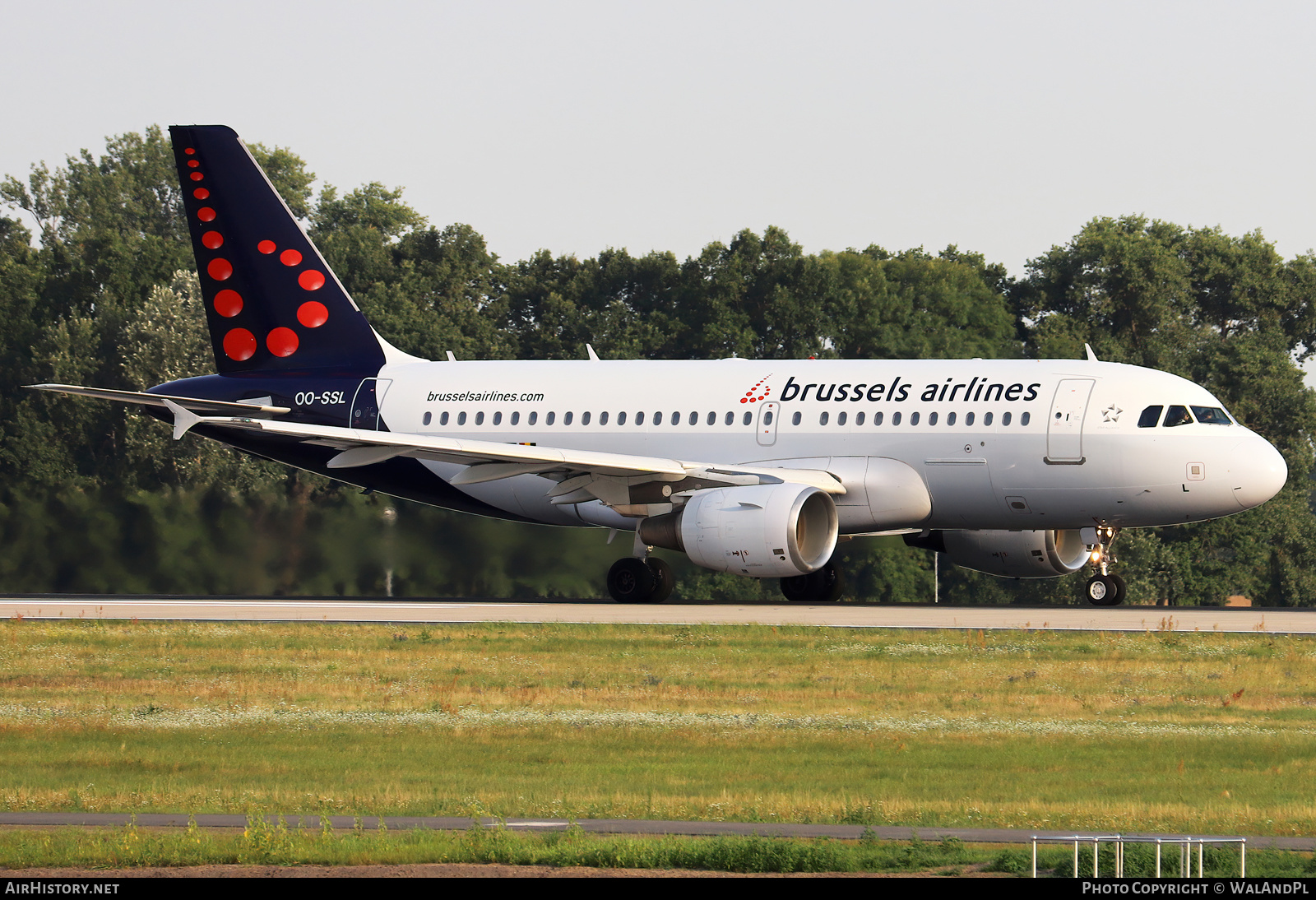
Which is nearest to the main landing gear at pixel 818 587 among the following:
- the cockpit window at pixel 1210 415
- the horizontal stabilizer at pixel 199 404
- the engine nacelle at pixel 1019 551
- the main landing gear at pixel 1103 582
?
the engine nacelle at pixel 1019 551

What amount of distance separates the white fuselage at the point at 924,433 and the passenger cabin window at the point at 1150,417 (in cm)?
11

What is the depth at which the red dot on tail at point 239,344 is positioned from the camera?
121 ft

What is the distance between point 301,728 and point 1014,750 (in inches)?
256

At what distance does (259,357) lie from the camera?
121 feet

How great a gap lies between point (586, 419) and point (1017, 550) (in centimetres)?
834

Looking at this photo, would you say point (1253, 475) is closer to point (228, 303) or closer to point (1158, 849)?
point (228, 303)

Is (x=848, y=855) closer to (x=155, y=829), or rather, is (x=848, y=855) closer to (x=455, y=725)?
Answer: (x=155, y=829)

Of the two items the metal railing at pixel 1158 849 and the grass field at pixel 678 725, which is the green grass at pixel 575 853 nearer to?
the metal railing at pixel 1158 849

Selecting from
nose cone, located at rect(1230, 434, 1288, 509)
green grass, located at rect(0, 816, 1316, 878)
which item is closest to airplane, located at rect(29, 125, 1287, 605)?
nose cone, located at rect(1230, 434, 1288, 509)

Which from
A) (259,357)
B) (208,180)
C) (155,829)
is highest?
(208,180)

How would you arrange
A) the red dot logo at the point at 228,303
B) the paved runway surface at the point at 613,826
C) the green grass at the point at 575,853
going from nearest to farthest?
the green grass at the point at 575,853, the paved runway surface at the point at 613,826, the red dot logo at the point at 228,303

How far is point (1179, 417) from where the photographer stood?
3003 cm

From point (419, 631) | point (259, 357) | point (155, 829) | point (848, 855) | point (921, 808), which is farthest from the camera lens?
point (259, 357)

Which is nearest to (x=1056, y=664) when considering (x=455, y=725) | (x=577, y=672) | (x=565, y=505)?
(x=577, y=672)
